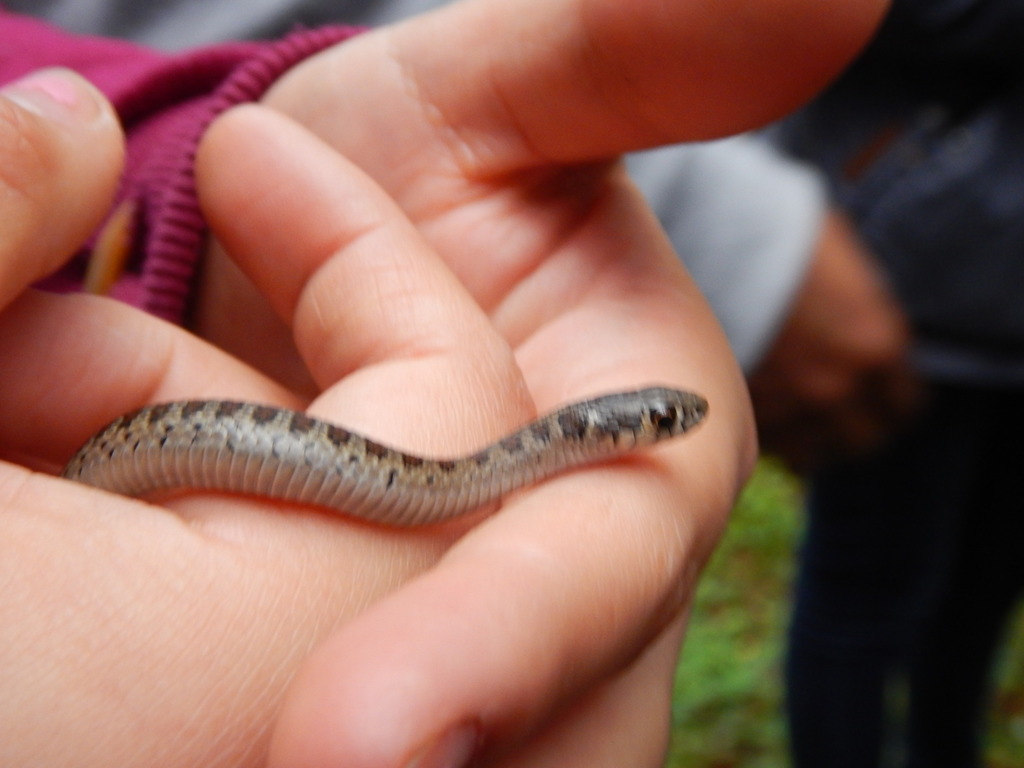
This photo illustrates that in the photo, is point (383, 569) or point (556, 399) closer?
point (383, 569)

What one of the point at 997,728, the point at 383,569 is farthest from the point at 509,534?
the point at 997,728

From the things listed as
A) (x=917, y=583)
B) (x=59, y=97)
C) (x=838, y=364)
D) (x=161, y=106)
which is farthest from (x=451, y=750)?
(x=917, y=583)

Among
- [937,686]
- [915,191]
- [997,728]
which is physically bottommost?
[997,728]

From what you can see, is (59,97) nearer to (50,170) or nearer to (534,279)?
(50,170)

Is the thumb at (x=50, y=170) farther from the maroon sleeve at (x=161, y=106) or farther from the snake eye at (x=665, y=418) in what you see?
the snake eye at (x=665, y=418)

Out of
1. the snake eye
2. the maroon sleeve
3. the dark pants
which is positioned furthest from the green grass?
the maroon sleeve

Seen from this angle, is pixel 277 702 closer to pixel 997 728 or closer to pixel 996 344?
pixel 996 344
